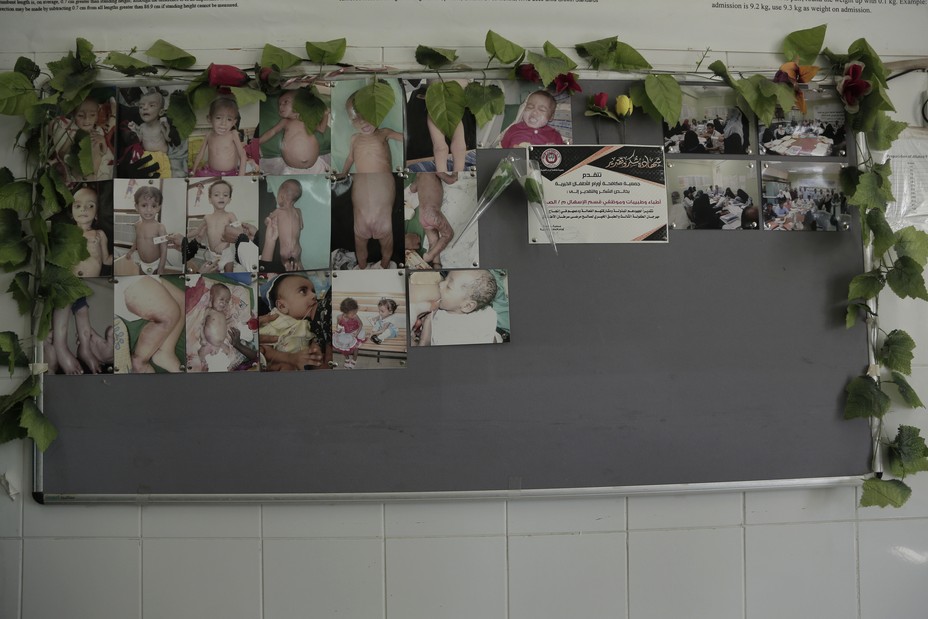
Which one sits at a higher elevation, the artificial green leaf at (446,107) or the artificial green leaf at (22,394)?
the artificial green leaf at (446,107)

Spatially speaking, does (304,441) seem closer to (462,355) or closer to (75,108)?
(462,355)

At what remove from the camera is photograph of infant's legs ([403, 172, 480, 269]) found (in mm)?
1271

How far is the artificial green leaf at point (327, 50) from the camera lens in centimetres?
125

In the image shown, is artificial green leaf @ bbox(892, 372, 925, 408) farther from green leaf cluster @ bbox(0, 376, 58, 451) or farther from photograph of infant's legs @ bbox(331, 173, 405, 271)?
green leaf cluster @ bbox(0, 376, 58, 451)

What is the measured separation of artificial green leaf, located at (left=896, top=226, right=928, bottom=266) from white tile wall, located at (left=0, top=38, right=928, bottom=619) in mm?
793

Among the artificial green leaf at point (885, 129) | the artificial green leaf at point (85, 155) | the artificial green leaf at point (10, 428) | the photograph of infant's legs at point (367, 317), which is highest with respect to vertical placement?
the artificial green leaf at point (885, 129)

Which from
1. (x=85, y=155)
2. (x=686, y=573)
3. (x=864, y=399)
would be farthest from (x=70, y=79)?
(x=864, y=399)

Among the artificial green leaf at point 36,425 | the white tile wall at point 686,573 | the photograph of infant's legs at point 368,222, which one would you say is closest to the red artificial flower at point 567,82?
the photograph of infant's legs at point 368,222

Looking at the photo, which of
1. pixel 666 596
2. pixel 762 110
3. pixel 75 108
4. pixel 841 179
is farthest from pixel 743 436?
pixel 75 108

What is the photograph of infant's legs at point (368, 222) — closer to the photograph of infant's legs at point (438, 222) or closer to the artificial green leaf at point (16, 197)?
the photograph of infant's legs at point (438, 222)

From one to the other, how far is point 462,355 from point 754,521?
0.84m

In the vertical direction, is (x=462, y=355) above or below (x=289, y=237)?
below

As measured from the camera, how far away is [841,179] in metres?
1.33

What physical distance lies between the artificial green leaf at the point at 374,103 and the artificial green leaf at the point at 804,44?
Result: 3.24ft
